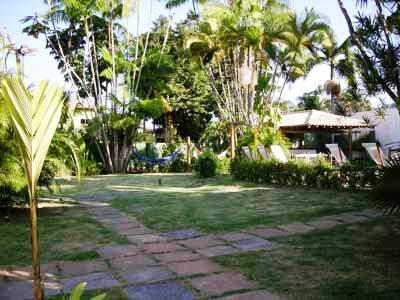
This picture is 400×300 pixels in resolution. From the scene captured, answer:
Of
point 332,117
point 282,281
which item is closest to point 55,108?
point 282,281

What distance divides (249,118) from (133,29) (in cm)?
583

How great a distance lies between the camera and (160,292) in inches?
99.8

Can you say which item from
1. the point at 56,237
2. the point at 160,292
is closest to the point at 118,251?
the point at 56,237

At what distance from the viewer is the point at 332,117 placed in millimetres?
14609

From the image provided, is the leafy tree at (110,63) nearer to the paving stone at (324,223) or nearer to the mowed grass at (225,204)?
the mowed grass at (225,204)

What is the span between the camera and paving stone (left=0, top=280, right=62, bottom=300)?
250cm

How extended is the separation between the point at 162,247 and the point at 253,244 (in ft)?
2.88

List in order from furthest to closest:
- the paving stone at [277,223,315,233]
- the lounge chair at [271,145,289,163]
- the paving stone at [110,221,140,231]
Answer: the lounge chair at [271,145,289,163], the paving stone at [110,221,140,231], the paving stone at [277,223,315,233]

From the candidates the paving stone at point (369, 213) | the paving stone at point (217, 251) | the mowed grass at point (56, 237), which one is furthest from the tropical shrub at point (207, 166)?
the paving stone at point (217, 251)

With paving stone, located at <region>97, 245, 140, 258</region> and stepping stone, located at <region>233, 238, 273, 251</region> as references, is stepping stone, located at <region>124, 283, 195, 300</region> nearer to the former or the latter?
paving stone, located at <region>97, 245, 140, 258</region>

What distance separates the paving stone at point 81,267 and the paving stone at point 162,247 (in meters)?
0.53

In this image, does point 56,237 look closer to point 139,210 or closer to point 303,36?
point 139,210

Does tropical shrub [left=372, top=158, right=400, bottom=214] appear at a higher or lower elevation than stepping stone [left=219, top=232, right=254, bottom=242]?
higher

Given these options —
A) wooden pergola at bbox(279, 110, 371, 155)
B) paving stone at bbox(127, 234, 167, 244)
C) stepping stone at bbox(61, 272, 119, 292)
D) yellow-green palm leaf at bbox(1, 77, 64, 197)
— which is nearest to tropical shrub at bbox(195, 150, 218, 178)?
wooden pergola at bbox(279, 110, 371, 155)
